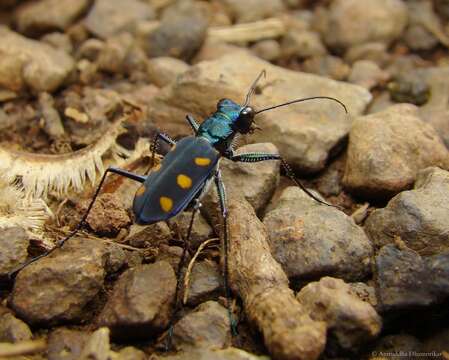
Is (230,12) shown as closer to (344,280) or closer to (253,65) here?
(253,65)

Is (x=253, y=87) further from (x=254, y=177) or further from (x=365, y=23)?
(x=365, y=23)

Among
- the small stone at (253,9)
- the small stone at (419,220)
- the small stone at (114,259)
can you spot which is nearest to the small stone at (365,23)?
the small stone at (253,9)

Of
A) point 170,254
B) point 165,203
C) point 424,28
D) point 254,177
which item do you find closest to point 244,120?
point 254,177

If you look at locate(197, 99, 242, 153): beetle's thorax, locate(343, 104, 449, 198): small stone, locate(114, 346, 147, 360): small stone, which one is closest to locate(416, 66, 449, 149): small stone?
locate(343, 104, 449, 198): small stone


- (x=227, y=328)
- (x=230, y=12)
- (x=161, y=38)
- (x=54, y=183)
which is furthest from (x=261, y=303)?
(x=230, y=12)

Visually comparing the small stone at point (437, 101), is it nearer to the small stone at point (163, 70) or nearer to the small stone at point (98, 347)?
the small stone at point (163, 70)

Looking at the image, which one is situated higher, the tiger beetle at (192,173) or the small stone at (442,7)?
the small stone at (442,7)
